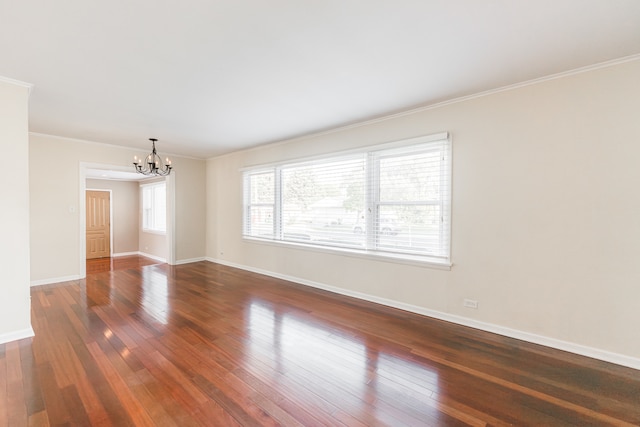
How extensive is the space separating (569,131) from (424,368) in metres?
2.56

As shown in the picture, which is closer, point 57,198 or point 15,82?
point 15,82

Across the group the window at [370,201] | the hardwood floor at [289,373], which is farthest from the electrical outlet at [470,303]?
the window at [370,201]

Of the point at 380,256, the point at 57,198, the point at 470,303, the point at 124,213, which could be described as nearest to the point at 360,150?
the point at 380,256

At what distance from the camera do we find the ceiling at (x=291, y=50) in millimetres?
1781

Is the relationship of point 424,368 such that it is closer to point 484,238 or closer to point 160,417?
point 484,238

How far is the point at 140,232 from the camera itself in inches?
341

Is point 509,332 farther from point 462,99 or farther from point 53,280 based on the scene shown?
point 53,280

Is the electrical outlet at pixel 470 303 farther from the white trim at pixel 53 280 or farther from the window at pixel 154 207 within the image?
the window at pixel 154 207

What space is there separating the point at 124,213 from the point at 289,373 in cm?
853

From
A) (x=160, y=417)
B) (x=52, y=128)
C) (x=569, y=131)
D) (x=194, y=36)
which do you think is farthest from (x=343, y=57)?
(x=52, y=128)

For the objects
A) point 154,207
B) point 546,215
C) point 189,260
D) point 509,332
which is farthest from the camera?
point 154,207

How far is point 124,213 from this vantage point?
27.8ft

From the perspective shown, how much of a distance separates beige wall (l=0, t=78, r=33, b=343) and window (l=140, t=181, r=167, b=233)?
4.65m

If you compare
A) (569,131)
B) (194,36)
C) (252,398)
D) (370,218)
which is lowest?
(252,398)
